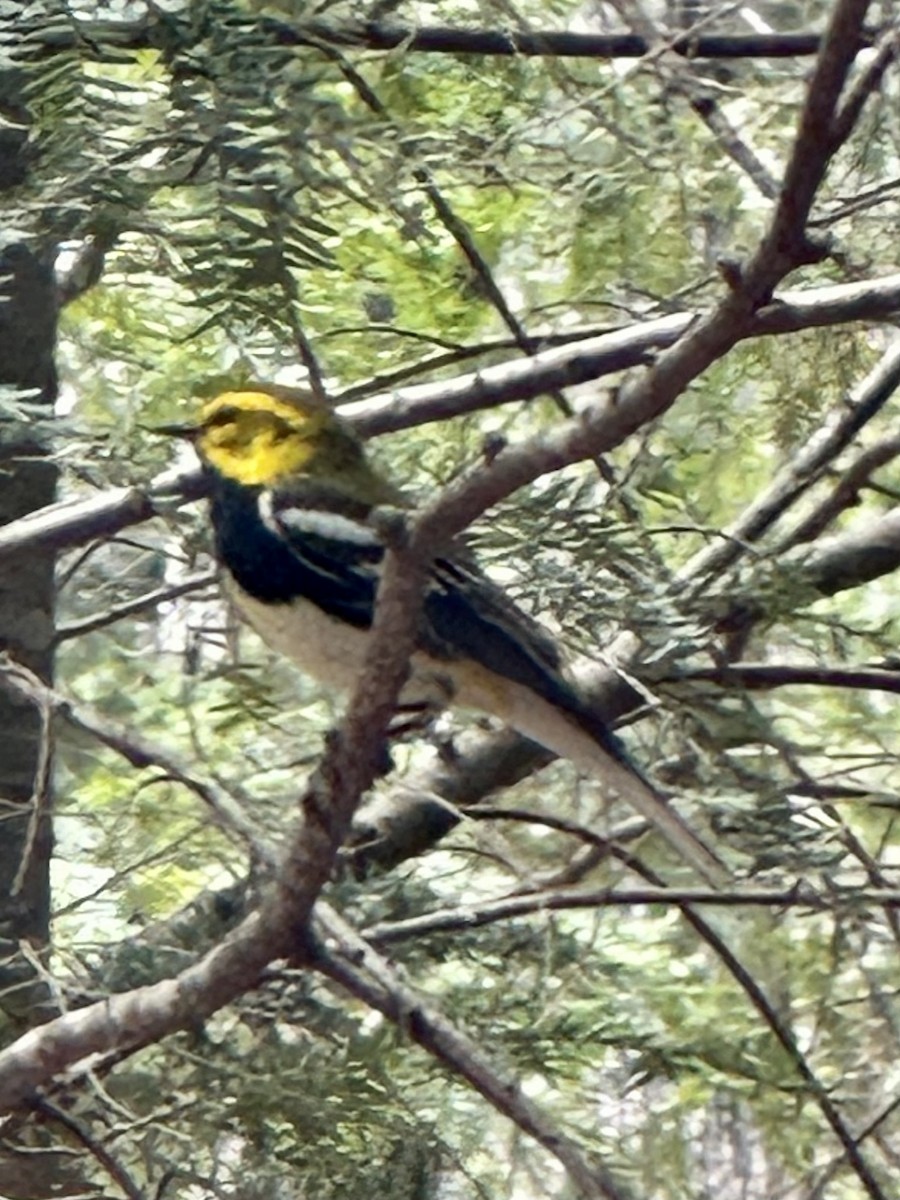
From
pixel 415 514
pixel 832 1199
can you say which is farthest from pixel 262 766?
pixel 832 1199

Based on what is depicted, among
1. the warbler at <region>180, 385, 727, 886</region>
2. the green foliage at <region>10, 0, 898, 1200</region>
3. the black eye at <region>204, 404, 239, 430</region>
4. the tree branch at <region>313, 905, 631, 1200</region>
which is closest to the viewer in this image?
the green foliage at <region>10, 0, 898, 1200</region>

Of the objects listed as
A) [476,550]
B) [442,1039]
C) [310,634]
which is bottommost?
[442,1039]

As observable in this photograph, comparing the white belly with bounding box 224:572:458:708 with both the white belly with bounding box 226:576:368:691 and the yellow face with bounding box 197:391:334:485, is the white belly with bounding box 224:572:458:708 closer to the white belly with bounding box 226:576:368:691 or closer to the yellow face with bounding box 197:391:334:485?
the white belly with bounding box 226:576:368:691

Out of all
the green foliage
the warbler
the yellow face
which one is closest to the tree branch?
the green foliage

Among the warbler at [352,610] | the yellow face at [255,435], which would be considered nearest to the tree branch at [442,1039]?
the warbler at [352,610]

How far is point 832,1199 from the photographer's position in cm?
364

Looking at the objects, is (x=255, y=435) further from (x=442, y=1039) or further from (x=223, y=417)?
(x=442, y=1039)

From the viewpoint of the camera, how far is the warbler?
209 cm

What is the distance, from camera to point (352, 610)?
6.91 feet

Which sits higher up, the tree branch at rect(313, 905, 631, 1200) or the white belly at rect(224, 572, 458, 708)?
the white belly at rect(224, 572, 458, 708)

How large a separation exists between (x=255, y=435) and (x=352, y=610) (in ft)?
0.89

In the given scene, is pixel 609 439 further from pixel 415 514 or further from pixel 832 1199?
pixel 832 1199

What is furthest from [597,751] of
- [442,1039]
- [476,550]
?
[442,1039]

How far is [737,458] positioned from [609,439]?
70.7 inches
